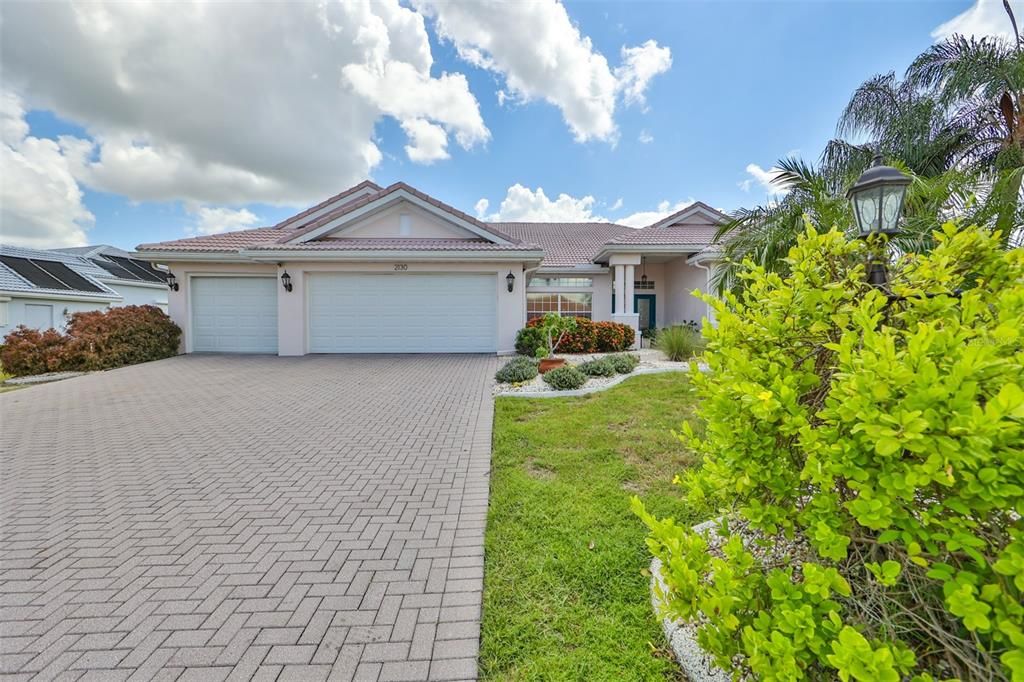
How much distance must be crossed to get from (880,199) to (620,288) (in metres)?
12.4

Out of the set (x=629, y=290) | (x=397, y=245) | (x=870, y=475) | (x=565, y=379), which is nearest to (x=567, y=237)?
Answer: (x=629, y=290)

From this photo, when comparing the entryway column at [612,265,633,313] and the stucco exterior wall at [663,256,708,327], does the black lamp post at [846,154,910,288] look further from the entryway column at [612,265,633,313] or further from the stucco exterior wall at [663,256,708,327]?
the stucco exterior wall at [663,256,708,327]

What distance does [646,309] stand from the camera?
1886 centimetres

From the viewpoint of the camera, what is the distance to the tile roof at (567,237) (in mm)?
18000

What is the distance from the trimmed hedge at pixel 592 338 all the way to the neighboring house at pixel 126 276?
2472 centimetres

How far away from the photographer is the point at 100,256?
28297 mm

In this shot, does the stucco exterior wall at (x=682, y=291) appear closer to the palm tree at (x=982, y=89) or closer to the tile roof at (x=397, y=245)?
the palm tree at (x=982, y=89)

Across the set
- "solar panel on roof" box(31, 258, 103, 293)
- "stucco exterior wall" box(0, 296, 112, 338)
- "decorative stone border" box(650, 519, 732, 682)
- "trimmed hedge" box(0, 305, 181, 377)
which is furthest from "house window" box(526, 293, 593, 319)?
"solar panel on roof" box(31, 258, 103, 293)

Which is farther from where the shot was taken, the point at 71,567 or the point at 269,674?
the point at 71,567

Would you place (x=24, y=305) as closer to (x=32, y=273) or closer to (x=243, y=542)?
(x=32, y=273)

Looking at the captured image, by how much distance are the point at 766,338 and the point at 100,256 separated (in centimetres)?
4084

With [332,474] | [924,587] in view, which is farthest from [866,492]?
A: [332,474]

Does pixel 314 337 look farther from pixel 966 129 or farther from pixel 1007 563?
pixel 966 129

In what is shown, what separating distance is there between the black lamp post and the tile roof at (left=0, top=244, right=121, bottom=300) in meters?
28.6
